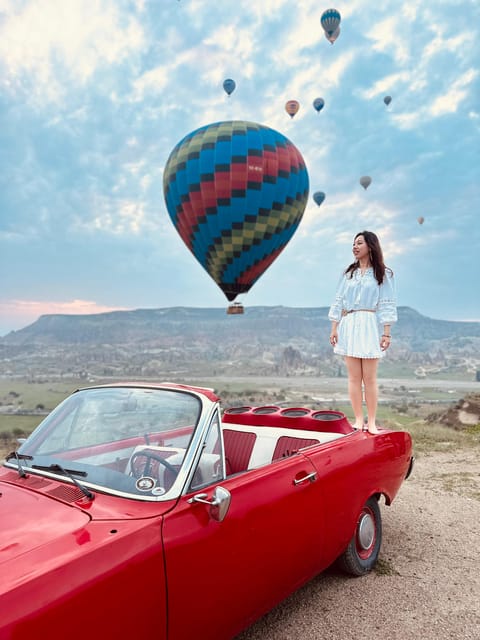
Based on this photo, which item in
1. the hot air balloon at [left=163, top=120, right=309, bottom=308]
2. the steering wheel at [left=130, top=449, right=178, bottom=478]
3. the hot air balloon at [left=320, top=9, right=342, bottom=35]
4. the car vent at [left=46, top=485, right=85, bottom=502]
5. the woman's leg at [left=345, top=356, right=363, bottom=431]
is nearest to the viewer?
the car vent at [left=46, top=485, right=85, bottom=502]

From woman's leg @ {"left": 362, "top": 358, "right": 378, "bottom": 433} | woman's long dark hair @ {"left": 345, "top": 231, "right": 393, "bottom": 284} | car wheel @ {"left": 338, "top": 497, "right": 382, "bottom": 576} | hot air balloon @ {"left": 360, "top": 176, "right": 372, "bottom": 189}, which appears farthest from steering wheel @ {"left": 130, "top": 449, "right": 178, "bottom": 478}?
hot air balloon @ {"left": 360, "top": 176, "right": 372, "bottom": 189}

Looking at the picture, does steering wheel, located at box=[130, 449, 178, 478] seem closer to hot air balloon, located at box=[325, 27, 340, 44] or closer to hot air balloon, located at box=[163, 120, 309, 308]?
hot air balloon, located at box=[163, 120, 309, 308]

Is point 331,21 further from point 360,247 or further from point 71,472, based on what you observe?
point 71,472

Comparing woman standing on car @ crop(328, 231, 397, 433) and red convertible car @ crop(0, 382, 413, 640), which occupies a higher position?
woman standing on car @ crop(328, 231, 397, 433)

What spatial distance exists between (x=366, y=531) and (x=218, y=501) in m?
2.17

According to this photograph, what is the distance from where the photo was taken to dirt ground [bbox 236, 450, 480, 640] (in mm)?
3203

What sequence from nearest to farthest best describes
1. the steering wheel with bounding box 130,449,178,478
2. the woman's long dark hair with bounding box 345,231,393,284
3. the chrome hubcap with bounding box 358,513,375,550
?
the steering wheel with bounding box 130,449,178,478 < the chrome hubcap with bounding box 358,513,375,550 < the woman's long dark hair with bounding box 345,231,393,284

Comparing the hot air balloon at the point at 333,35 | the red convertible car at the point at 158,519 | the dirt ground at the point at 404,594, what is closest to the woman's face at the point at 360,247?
the red convertible car at the point at 158,519

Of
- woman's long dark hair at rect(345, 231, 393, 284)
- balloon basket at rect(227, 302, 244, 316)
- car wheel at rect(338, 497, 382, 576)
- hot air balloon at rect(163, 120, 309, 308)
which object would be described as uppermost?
hot air balloon at rect(163, 120, 309, 308)

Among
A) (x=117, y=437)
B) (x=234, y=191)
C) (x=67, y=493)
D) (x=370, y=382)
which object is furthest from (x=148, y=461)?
(x=234, y=191)

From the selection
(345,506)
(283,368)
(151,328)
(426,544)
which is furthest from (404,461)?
(151,328)

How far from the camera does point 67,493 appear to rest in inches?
99.6

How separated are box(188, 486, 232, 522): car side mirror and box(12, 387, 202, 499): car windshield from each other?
19 centimetres

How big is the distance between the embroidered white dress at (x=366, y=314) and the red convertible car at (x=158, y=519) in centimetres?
123
